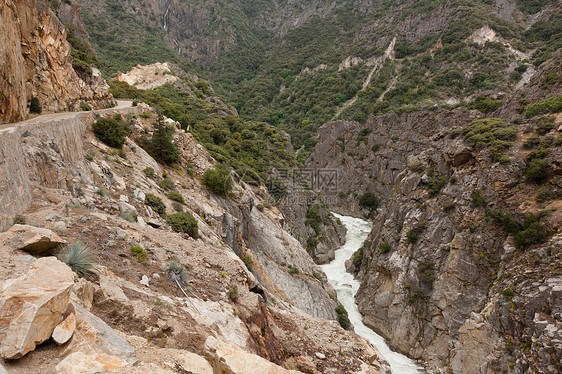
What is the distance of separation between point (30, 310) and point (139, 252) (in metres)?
4.76

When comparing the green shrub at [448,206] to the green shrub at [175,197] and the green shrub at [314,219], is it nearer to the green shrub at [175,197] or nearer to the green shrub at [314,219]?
the green shrub at [314,219]

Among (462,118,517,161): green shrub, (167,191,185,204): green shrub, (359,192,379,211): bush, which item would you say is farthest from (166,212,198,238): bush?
(359,192,379,211): bush

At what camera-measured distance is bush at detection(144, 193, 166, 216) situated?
12633mm

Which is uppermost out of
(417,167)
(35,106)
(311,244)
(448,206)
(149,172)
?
(417,167)

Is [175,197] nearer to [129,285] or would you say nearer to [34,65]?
[34,65]

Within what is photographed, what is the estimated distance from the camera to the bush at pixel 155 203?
12.6 metres

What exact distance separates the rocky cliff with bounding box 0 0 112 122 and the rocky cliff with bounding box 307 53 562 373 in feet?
81.5

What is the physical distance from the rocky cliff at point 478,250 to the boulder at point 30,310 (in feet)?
59.3

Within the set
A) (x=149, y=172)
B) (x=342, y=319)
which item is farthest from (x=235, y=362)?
(x=342, y=319)

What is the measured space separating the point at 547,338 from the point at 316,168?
4654cm

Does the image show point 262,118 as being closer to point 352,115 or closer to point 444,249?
point 352,115

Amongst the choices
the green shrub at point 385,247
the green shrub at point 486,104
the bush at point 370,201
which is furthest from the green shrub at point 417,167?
the bush at point 370,201

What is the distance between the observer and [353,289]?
28641 mm

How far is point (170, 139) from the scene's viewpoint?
1914cm
